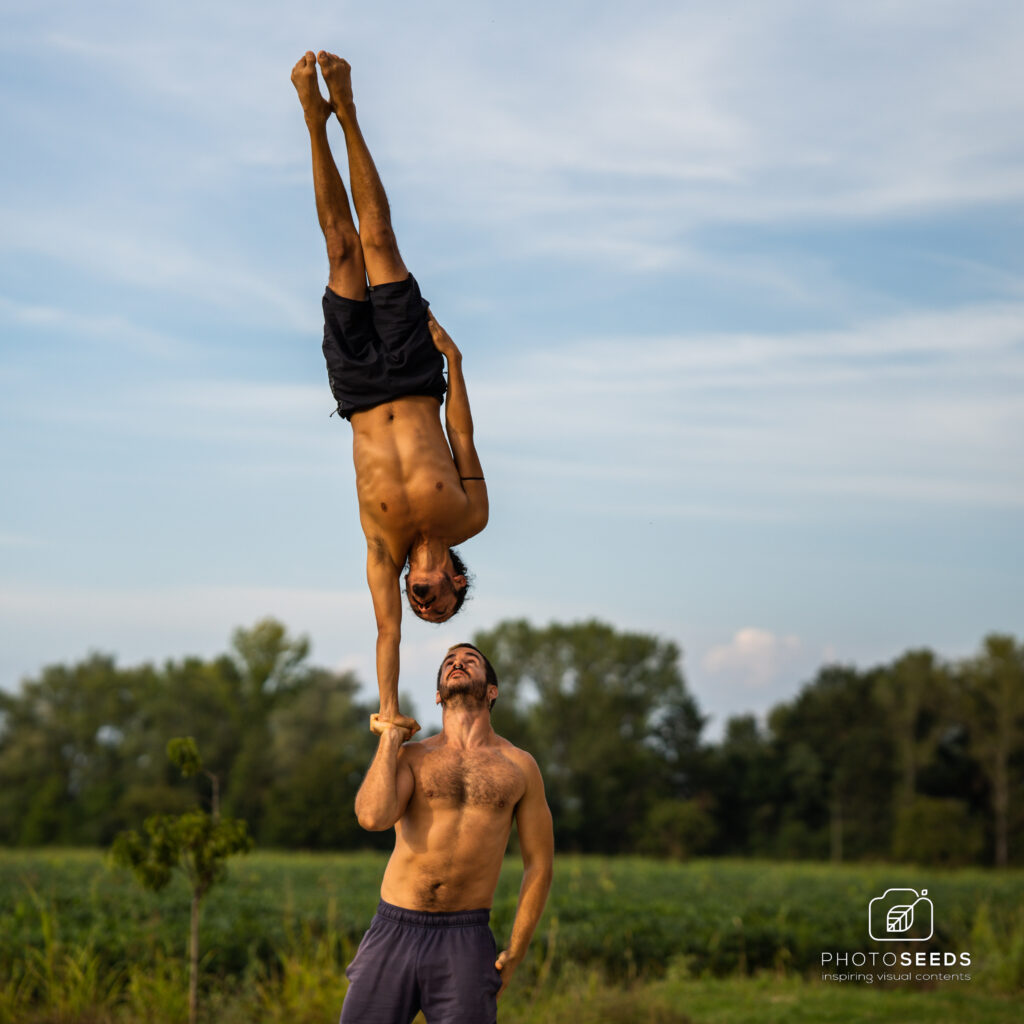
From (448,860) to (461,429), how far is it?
2.17 meters

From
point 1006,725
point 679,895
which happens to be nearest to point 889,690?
point 1006,725

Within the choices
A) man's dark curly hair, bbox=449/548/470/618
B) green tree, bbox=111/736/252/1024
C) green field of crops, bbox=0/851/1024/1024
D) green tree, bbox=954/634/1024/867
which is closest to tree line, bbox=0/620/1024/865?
green tree, bbox=954/634/1024/867

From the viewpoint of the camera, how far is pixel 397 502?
19.9 ft

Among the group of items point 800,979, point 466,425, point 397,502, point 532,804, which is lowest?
point 800,979

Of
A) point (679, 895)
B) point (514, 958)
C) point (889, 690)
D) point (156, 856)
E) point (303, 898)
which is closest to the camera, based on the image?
point (514, 958)

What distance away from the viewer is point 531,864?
6.12 metres

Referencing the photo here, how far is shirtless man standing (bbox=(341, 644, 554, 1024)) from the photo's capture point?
579 cm

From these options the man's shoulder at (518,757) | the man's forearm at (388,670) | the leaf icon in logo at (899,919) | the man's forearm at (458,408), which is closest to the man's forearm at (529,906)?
the man's shoulder at (518,757)

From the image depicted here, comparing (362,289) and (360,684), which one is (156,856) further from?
(360,684)

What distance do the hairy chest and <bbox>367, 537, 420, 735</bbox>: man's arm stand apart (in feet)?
0.86

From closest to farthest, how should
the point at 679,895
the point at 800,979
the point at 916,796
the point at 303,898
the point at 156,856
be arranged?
the point at 156,856 < the point at 800,979 < the point at 303,898 < the point at 679,895 < the point at 916,796

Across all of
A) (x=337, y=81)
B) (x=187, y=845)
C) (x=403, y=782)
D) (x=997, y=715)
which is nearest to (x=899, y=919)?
(x=187, y=845)

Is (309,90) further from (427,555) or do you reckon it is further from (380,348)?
(427,555)

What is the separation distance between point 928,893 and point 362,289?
25.8 meters
